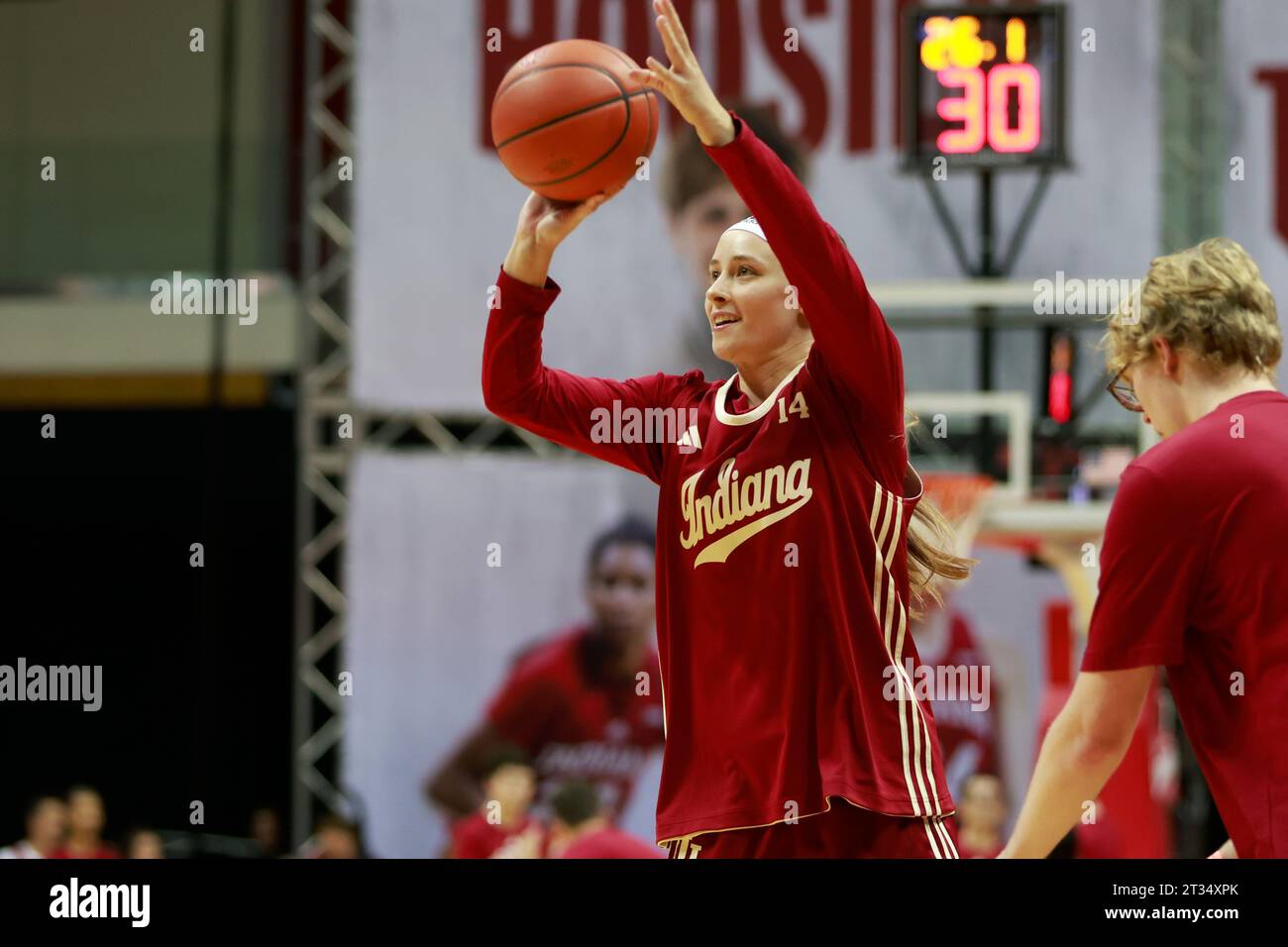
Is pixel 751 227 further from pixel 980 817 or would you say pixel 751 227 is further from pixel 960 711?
pixel 960 711

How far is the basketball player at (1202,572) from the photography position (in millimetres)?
2975

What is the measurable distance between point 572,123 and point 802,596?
3.54 feet

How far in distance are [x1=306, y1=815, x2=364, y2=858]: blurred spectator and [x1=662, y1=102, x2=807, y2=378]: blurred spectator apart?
10.3 feet

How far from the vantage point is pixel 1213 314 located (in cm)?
311

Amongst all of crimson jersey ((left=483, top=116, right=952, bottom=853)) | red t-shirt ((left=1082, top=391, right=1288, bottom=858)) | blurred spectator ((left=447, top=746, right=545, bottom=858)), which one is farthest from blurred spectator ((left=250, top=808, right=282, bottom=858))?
red t-shirt ((left=1082, top=391, right=1288, bottom=858))

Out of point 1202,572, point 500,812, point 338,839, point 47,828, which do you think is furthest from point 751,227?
point 47,828

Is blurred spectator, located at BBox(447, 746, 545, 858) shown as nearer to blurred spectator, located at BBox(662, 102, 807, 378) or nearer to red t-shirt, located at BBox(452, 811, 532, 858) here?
red t-shirt, located at BBox(452, 811, 532, 858)

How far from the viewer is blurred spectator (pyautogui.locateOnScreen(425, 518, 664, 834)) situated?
9.45 meters

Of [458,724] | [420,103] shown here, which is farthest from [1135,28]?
[458,724]

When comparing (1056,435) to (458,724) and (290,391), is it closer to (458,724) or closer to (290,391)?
(458,724)

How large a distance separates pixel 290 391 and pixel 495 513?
1.90 m
